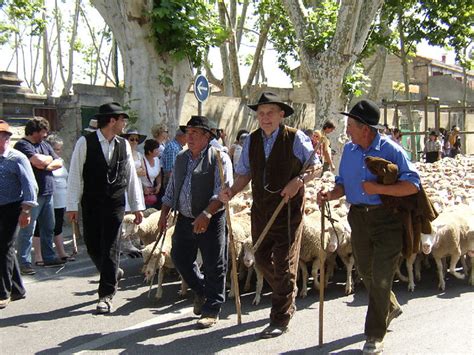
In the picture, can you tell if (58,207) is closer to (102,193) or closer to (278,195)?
(102,193)

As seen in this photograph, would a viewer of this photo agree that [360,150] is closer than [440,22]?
Yes

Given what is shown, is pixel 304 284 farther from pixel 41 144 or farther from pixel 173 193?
pixel 41 144

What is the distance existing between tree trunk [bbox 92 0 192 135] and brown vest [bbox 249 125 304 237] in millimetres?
6585

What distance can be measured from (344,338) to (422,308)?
1.31 m

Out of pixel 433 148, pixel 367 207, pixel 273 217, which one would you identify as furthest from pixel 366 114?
pixel 433 148

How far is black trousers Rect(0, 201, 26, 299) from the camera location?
599cm

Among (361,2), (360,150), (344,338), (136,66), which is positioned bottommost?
(344,338)

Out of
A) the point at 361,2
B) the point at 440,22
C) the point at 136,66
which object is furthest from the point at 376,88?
the point at 136,66

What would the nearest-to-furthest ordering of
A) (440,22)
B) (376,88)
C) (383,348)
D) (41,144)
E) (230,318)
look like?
(383,348) < (230,318) < (41,144) < (440,22) < (376,88)

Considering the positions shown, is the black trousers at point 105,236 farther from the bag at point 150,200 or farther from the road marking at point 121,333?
the bag at point 150,200

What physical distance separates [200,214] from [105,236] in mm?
1182

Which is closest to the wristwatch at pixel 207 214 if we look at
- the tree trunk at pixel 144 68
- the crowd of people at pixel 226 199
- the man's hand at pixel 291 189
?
the crowd of people at pixel 226 199

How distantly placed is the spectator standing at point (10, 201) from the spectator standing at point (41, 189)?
3.81 feet

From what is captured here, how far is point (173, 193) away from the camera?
5559mm
